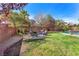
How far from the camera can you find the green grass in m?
1.19

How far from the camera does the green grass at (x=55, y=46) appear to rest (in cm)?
119

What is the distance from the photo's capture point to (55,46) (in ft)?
3.95

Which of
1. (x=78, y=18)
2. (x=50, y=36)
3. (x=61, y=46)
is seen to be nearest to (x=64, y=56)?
(x=61, y=46)

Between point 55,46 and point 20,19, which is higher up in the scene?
point 20,19

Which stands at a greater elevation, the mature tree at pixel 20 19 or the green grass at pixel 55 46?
the mature tree at pixel 20 19

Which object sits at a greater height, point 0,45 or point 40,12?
point 40,12

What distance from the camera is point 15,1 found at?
1225 mm

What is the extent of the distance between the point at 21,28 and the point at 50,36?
22 centimetres

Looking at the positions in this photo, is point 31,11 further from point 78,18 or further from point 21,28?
point 78,18

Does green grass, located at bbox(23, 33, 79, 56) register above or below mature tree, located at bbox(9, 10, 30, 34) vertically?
below

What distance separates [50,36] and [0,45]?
1.22ft

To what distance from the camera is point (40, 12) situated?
1220 millimetres

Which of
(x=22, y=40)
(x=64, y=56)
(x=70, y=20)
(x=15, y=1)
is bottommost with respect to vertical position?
(x=64, y=56)

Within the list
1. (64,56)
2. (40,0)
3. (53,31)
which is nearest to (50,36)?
(53,31)
